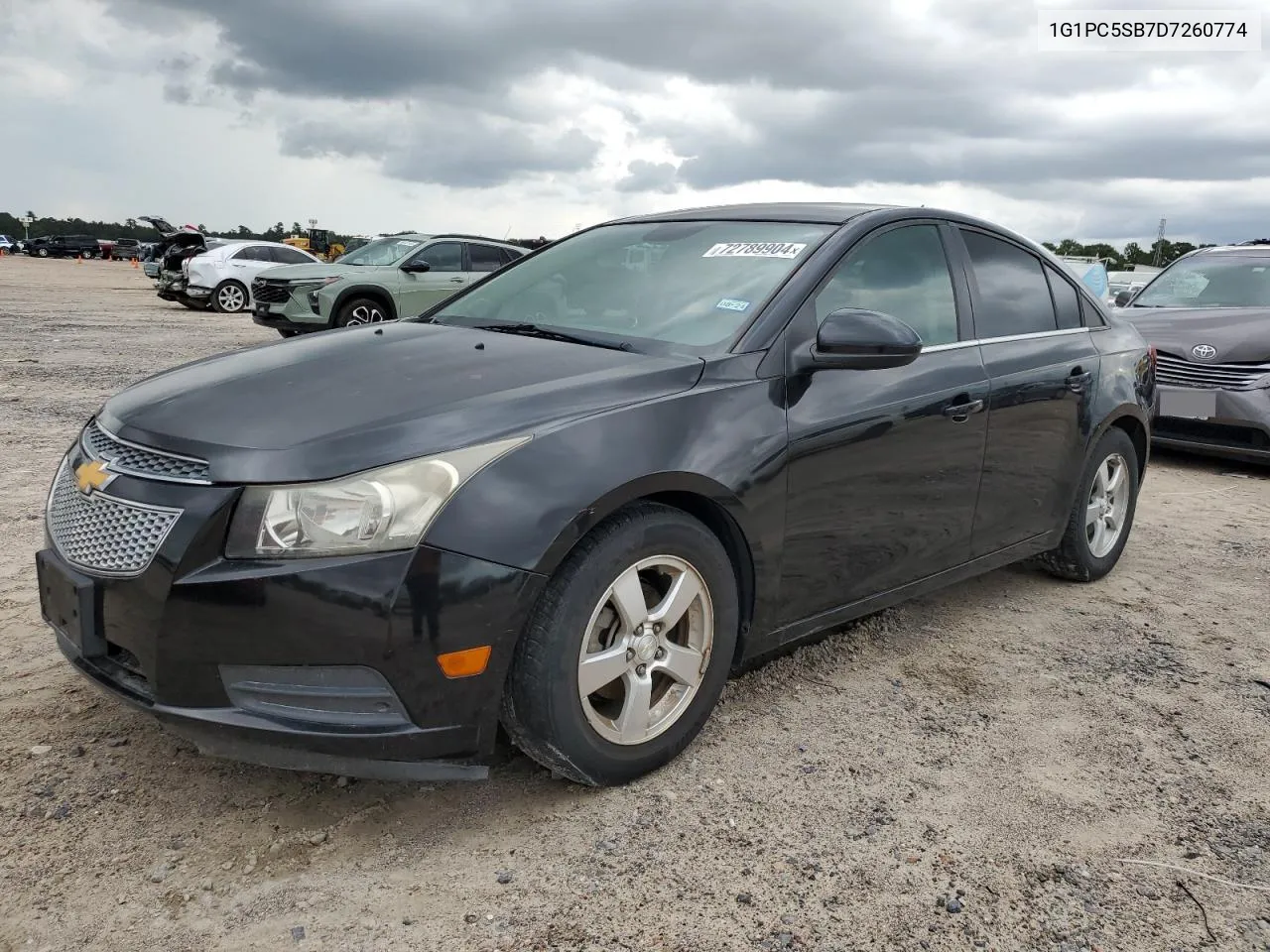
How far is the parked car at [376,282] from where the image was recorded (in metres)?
13.2

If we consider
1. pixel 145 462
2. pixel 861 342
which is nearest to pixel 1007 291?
pixel 861 342

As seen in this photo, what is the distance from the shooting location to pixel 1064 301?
4527mm

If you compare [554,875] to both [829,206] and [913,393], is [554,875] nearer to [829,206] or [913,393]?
[913,393]

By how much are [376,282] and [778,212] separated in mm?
10325

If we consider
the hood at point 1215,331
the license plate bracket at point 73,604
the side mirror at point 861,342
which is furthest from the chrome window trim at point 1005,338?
the hood at point 1215,331

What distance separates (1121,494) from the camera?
16.2ft

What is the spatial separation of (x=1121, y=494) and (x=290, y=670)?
4.05 metres

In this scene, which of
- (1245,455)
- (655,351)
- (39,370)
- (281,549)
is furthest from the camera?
(39,370)

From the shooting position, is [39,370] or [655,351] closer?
[655,351]

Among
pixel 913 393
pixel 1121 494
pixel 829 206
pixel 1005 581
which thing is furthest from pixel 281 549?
pixel 1121 494

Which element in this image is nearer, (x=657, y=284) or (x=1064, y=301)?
(x=657, y=284)

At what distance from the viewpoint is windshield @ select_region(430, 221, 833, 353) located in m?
3.23

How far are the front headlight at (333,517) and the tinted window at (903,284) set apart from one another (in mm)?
1517

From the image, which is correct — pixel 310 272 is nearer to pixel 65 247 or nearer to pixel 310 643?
pixel 310 643
